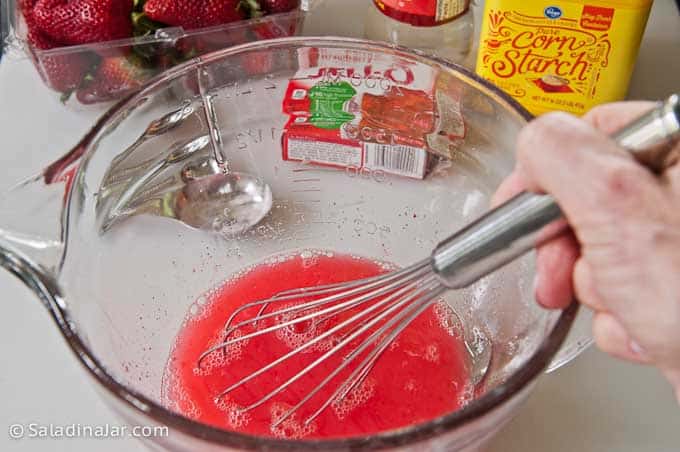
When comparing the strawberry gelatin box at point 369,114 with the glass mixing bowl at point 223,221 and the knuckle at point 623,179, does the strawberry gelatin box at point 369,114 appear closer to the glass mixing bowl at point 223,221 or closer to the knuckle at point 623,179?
the glass mixing bowl at point 223,221

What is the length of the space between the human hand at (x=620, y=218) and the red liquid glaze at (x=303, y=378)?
224 millimetres

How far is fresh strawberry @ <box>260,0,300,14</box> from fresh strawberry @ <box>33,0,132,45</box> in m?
0.14

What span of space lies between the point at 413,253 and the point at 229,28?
303 mm

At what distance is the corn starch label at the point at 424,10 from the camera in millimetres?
800

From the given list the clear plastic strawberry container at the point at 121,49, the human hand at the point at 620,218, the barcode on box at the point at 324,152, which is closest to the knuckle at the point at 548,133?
the human hand at the point at 620,218

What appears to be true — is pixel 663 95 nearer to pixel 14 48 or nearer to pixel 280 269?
pixel 280 269

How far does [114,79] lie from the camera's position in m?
0.83

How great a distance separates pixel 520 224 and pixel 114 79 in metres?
0.55

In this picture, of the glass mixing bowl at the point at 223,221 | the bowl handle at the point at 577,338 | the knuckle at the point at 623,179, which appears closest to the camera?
the knuckle at the point at 623,179

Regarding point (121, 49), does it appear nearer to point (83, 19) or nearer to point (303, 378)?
point (83, 19)

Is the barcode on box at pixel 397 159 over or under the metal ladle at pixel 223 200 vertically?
over

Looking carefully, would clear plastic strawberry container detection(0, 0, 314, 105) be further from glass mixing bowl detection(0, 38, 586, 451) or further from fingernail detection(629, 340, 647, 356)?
fingernail detection(629, 340, 647, 356)

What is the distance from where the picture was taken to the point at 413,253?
0.73 meters

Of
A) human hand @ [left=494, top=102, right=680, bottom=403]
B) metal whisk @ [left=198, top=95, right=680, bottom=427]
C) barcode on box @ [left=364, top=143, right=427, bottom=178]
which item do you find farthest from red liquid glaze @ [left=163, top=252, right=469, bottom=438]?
human hand @ [left=494, top=102, right=680, bottom=403]
